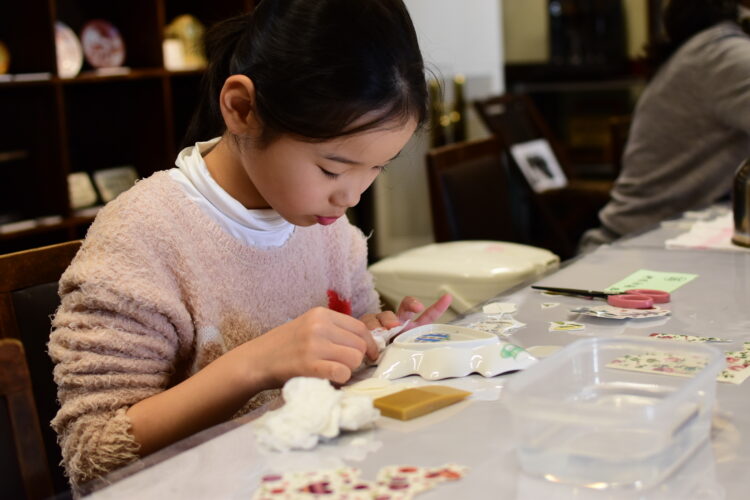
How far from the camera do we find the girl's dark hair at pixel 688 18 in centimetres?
244

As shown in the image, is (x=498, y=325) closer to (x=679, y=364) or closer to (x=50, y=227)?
(x=679, y=364)

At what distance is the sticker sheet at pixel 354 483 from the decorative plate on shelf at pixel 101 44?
277cm

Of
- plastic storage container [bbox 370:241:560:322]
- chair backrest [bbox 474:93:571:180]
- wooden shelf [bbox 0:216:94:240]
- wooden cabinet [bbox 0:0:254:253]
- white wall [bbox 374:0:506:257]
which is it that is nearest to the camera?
plastic storage container [bbox 370:241:560:322]

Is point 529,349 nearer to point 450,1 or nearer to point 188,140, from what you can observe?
point 188,140

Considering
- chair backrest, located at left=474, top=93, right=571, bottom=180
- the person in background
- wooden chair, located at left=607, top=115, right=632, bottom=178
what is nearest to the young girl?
the person in background

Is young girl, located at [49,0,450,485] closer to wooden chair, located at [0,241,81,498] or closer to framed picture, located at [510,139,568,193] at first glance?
wooden chair, located at [0,241,81,498]

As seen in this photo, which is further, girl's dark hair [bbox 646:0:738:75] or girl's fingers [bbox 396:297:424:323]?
girl's dark hair [bbox 646:0:738:75]

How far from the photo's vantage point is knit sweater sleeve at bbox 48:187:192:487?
3.24ft

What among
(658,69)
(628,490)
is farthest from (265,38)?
(658,69)

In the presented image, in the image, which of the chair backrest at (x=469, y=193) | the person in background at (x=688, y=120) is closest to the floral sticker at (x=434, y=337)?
the chair backrest at (x=469, y=193)

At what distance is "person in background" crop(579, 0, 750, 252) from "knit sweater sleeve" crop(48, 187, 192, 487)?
5.39 ft

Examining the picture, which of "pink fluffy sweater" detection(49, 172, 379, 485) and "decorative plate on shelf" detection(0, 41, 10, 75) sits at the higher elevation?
"decorative plate on shelf" detection(0, 41, 10, 75)

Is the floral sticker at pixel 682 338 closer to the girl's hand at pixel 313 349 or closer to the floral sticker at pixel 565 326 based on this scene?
the floral sticker at pixel 565 326

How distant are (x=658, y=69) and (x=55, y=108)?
1.79m
